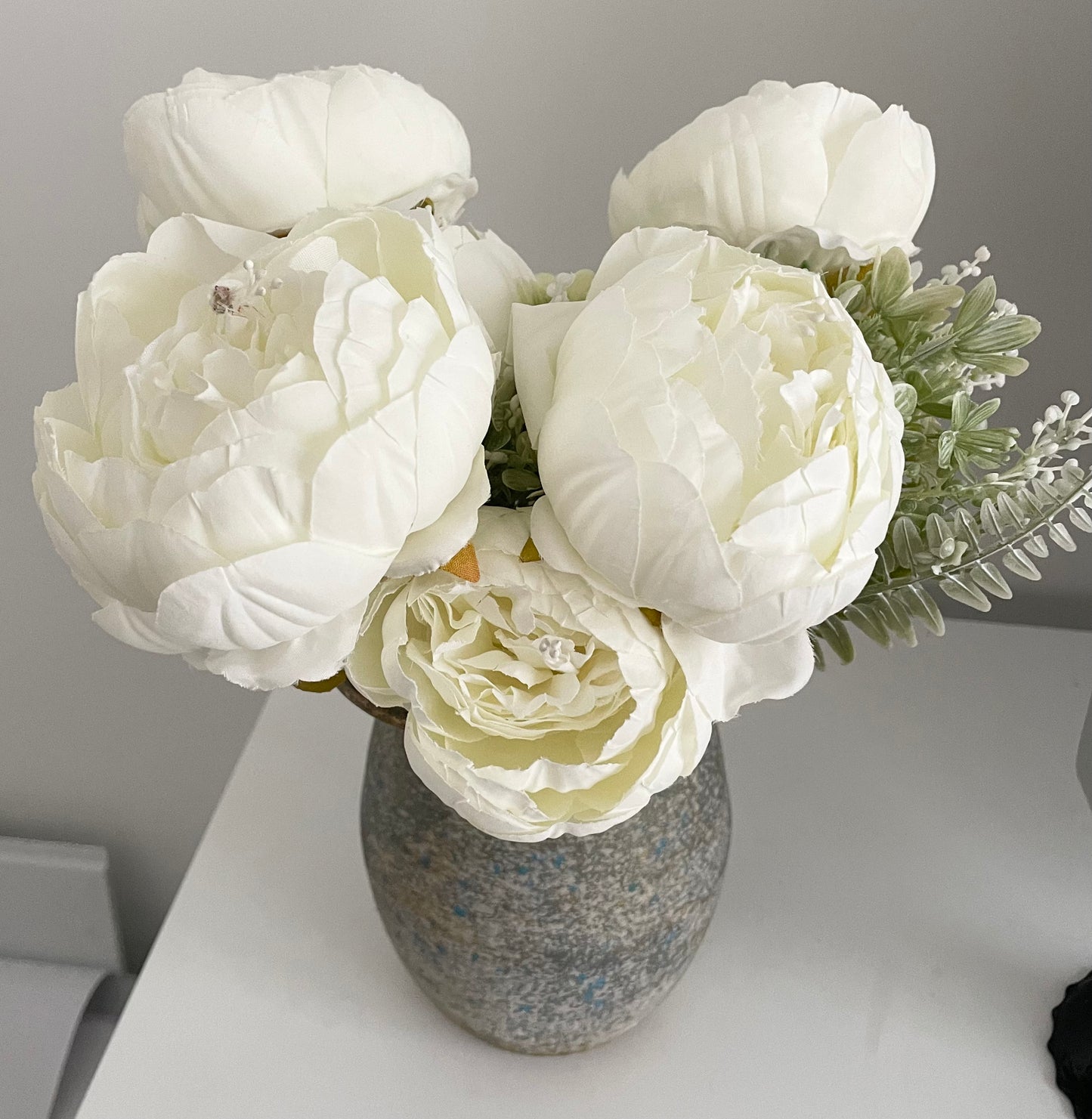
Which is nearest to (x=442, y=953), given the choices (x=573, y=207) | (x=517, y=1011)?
(x=517, y=1011)

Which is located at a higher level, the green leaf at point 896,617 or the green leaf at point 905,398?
the green leaf at point 905,398

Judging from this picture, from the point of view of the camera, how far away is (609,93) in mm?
722

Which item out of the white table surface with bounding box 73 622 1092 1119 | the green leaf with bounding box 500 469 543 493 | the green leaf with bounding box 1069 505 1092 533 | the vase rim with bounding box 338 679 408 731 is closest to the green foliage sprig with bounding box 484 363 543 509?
the green leaf with bounding box 500 469 543 493

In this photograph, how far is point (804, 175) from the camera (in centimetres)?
39

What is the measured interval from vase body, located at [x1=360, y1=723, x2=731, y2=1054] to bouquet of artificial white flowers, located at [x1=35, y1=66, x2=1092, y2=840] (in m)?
0.11

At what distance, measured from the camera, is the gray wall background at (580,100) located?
2.24ft

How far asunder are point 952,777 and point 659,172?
474 millimetres

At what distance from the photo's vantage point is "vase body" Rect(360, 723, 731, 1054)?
485 mm

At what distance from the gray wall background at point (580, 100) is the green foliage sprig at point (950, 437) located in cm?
32

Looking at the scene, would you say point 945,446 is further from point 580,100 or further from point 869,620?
point 580,100

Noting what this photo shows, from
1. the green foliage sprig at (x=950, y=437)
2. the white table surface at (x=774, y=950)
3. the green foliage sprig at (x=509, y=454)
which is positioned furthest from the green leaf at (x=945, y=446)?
the white table surface at (x=774, y=950)

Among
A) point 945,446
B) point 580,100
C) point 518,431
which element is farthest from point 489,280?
point 580,100

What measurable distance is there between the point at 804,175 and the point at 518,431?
133 mm

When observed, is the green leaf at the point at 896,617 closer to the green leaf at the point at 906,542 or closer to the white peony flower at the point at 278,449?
the green leaf at the point at 906,542
